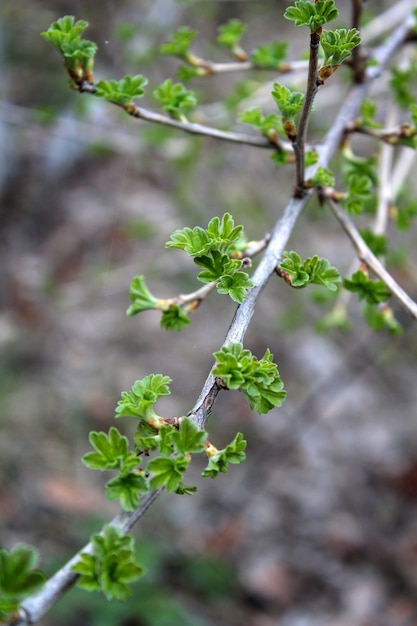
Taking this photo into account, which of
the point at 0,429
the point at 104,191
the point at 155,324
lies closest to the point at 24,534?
the point at 0,429

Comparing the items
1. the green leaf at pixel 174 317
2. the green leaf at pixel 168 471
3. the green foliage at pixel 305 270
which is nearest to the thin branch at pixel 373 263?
the green foliage at pixel 305 270

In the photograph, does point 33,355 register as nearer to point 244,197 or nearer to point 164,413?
point 164,413

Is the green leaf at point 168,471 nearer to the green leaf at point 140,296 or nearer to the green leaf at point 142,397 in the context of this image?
the green leaf at point 142,397

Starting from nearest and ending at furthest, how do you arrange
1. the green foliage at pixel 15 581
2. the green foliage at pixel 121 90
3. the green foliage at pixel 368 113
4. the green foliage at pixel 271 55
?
Result: the green foliage at pixel 15 581 < the green foliage at pixel 121 90 < the green foliage at pixel 368 113 < the green foliage at pixel 271 55

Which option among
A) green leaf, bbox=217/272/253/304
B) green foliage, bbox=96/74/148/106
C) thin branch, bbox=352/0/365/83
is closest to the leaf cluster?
green leaf, bbox=217/272/253/304

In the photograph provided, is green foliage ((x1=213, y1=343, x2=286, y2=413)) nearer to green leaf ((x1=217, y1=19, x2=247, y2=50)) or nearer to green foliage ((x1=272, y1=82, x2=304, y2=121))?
green foliage ((x1=272, y1=82, x2=304, y2=121))

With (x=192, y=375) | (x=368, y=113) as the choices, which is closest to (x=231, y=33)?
(x=368, y=113)
